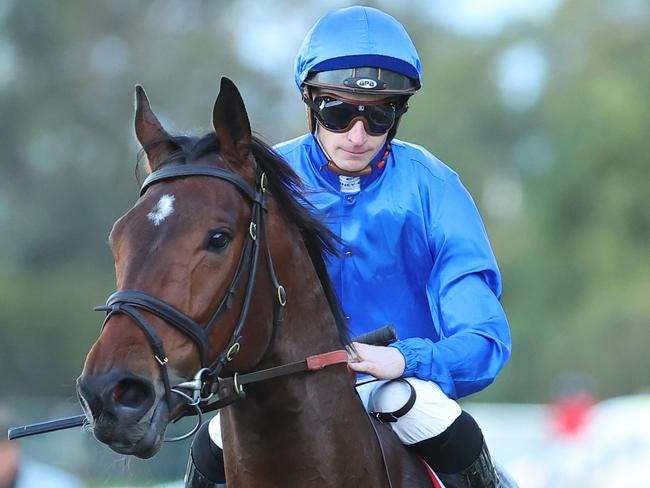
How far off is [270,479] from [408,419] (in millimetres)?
585

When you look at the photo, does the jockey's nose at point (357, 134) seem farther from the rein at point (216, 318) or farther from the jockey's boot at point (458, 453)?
the jockey's boot at point (458, 453)

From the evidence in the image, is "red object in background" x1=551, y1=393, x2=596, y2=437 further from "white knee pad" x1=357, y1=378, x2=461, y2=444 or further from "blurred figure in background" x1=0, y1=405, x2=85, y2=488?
"white knee pad" x1=357, y1=378, x2=461, y2=444

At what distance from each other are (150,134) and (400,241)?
3.51 feet

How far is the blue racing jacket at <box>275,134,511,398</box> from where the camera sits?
408cm

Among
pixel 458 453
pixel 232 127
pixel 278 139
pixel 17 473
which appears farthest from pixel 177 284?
pixel 278 139

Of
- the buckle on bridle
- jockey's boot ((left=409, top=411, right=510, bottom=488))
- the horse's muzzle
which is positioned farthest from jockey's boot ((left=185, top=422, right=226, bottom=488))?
the horse's muzzle

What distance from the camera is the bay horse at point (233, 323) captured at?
127 inches

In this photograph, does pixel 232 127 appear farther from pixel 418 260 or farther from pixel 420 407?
pixel 420 407

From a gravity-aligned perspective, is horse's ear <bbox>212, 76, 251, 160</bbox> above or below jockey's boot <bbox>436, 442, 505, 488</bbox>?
above

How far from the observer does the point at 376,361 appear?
3.87 meters

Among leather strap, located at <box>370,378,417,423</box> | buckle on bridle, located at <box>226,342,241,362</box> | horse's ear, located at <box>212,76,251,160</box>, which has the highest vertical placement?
horse's ear, located at <box>212,76,251,160</box>

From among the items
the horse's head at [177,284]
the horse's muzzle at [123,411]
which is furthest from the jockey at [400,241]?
the horse's muzzle at [123,411]

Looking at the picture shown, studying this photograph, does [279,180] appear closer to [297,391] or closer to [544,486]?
[297,391]

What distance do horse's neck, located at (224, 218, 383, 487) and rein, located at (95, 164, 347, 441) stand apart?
2.2 inches
